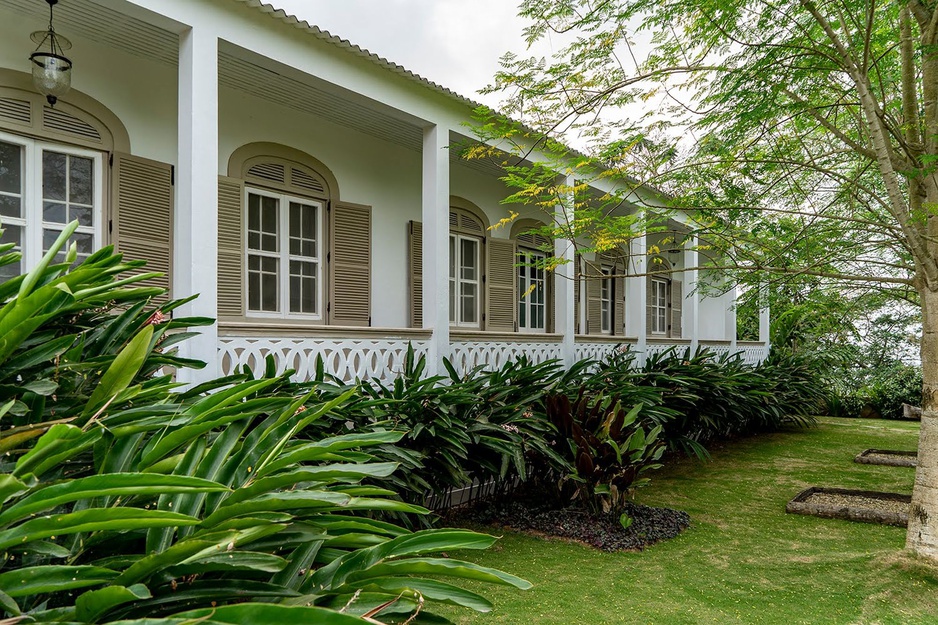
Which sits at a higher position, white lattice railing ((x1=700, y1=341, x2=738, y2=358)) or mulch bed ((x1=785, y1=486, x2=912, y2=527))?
white lattice railing ((x1=700, y1=341, x2=738, y2=358))

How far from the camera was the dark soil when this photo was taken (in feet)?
16.4

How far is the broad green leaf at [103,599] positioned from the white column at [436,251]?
533 centimetres

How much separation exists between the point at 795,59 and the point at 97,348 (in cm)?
493

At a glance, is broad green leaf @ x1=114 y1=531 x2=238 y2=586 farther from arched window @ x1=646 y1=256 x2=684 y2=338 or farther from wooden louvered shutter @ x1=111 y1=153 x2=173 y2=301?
arched window @ x1=646 y1=256 x2=684 y2=338

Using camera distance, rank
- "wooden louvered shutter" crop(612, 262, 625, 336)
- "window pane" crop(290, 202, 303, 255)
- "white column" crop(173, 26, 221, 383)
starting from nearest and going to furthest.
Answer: "white column" crop(173, 26, 221, 383) < "window pane" crop(290, 202, 303, 255) < "wooden louvered shutter" crop(612, 262, 625, 336)

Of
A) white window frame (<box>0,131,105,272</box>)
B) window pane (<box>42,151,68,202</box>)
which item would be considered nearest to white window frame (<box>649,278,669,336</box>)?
window pane (<box>42,151,68,202</box>)

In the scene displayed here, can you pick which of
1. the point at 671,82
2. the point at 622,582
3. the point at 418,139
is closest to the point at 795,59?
the point at 671,82

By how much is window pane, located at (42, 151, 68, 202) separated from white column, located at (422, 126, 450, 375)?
3.18 metres

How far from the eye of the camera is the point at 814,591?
159 inches

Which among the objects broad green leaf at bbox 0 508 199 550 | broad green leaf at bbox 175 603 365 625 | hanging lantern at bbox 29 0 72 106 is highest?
hanging lantern at bbox 29 0 72 106

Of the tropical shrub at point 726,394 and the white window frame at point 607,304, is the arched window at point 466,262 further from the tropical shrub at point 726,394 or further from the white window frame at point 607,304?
the white window frame at point 607,304

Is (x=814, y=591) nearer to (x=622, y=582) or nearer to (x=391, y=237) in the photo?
(x=622, y=582)

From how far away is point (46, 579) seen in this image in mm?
1145

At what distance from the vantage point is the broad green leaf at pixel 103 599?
1.07m
